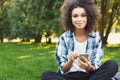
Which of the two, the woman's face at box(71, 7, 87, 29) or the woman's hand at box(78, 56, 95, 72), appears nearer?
the woman's hand at box(78, 56, 95, 72)

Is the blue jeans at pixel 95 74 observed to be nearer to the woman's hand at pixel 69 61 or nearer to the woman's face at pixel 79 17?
the woman's hand at pixel 69 61

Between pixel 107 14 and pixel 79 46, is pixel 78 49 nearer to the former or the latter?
pixel 79 46

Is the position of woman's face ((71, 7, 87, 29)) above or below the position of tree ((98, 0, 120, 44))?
above

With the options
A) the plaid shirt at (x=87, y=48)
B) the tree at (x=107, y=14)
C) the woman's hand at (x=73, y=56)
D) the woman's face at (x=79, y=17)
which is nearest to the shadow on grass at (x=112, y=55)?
the tree at (x=107, y=14)

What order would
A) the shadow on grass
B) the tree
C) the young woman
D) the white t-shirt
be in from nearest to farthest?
the young woman, the white t-shirt, the shadow on grass, the tree

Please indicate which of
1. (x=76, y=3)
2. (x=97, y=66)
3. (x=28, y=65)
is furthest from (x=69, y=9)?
(x=28, y=65)

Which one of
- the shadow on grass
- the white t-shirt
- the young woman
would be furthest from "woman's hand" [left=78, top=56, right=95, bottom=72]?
the shadow on grass

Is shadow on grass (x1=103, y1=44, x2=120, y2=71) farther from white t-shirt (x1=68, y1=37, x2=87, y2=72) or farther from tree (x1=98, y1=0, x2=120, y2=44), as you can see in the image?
white t-shirt (x1=68, y1=37, x2=87, y2=72)

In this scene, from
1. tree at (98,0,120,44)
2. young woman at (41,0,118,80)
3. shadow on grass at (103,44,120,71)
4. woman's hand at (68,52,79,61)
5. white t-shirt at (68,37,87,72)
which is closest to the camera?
woman's hand at (68,52,79,61)

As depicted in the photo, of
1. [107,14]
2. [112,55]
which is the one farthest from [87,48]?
[107,14]

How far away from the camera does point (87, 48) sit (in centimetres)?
555

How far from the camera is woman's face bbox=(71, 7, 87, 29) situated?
5480 millimetres

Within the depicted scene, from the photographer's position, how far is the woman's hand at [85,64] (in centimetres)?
518

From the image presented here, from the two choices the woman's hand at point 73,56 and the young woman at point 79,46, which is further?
the young woman at point 79,46
